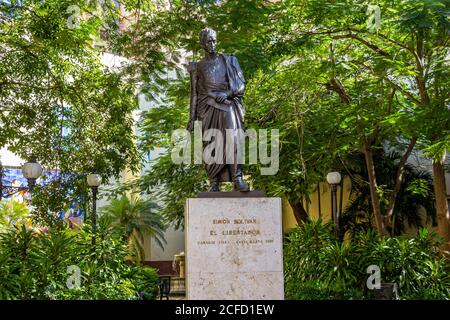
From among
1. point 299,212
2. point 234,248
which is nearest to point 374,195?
point 299,212

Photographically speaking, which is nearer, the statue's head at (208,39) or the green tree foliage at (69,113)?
the statue's head at (208,39)

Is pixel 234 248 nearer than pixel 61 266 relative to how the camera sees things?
Yes

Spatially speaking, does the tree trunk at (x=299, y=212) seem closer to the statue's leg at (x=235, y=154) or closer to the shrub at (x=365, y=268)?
the shrub at (x=365, y=268)

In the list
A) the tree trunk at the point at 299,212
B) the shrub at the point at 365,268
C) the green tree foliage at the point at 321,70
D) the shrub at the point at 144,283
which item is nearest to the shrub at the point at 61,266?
the shrub at the point at 144,283

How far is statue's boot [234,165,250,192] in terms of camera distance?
8.18m

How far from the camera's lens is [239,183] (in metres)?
8.34

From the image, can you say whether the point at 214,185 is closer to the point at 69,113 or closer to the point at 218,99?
the point at 218,99

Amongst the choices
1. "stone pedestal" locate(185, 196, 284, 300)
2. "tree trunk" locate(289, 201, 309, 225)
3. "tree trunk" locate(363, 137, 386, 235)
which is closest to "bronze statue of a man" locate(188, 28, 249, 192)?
"stone pedestal" locate(185, 196, 284, 300)

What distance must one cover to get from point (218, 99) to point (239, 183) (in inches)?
46.4

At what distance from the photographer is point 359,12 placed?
38.4ft

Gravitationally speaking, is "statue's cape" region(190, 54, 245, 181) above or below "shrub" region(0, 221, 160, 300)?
above

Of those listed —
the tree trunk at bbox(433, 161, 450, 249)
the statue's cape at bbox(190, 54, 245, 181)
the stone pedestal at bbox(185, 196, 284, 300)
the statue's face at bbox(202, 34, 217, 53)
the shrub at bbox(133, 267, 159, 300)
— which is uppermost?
the statue's face at bbox(202, 34, 217, 53)

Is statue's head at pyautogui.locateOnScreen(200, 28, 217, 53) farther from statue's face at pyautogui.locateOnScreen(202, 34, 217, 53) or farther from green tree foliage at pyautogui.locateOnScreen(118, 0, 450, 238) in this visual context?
green tree foliage at pyautogui.locateOnScreen(118, 0, 450, 238)

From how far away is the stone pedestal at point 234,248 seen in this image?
313 inches
